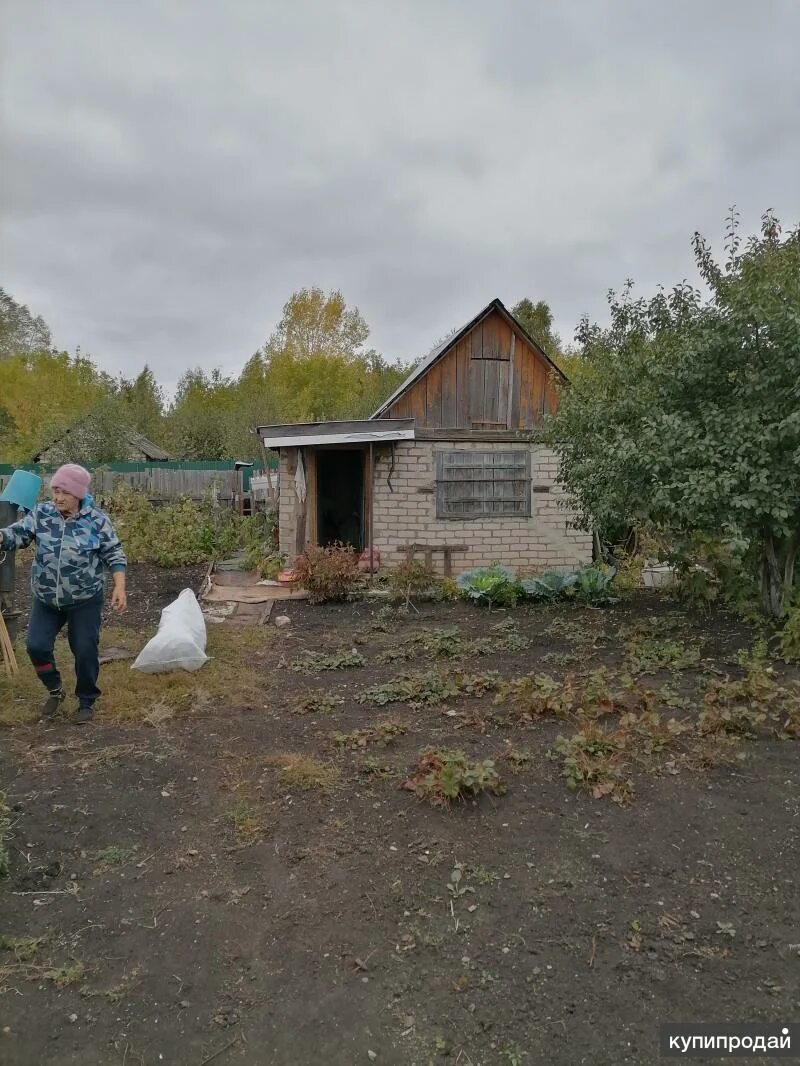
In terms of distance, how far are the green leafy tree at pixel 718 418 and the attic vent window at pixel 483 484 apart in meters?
3.67

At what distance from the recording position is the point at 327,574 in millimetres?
A: 8883

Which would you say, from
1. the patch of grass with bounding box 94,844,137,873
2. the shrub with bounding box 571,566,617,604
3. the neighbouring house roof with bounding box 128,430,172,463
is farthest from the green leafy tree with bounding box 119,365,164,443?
the patch of grass with bounding box 94,844,137,873

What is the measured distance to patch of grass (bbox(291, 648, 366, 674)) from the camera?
615 cm

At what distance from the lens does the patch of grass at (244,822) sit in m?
3.24

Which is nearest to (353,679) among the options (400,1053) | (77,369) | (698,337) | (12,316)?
(400,1053)

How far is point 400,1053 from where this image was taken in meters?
2.05

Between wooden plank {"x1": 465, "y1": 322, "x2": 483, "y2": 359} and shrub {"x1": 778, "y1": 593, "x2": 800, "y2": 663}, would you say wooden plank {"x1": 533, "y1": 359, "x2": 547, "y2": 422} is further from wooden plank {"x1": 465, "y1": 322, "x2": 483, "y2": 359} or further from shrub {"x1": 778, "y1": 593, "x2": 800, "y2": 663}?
shrub {"x1": 778, "y1": 593, "x2": 800, "y2": 663}

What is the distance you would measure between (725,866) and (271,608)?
6.65 meters

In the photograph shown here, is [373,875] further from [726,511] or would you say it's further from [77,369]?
[77,369]

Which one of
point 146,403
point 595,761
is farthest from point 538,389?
point 146,403

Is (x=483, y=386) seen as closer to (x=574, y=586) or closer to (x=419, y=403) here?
(x=419, y=403)

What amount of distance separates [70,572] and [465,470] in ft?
24.0

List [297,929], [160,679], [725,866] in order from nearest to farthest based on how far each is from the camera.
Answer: [297,929], [725,866], [160,679]

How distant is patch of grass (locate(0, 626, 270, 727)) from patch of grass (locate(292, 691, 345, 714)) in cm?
34
